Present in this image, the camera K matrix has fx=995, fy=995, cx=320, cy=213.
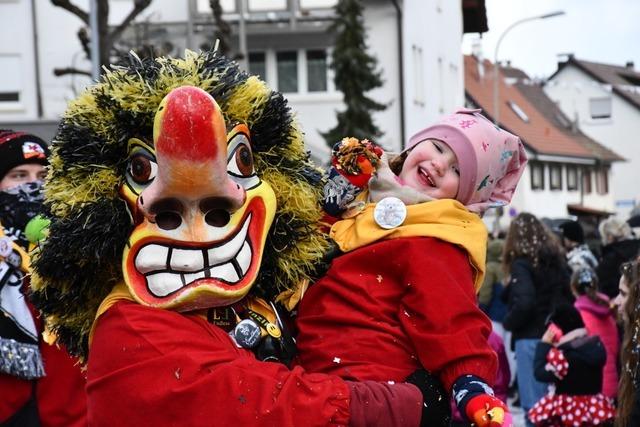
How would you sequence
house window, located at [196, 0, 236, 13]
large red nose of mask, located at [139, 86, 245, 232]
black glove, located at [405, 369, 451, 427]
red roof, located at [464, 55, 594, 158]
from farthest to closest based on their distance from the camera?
red roof, located at [464, 55, 594, 158] → house window, located at [196, 0, 236, 13] → black glove, located at [405, 369, 451, 427] → large red nose of mask, located at [139, 86, 245, 232]

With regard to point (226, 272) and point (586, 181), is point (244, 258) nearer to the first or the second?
point (226, 272)

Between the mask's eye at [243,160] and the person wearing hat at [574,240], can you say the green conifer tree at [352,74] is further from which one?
the mask's eye at [243,160]

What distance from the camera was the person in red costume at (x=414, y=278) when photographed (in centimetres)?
241

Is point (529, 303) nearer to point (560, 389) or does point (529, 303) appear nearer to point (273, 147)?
point (560, 389)

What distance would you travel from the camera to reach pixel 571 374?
21.2 ft

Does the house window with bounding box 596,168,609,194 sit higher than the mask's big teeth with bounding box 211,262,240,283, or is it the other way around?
the mask's big teeth with bounding box 211,262,240,283

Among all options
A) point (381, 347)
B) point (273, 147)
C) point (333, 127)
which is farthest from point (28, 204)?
point (333, 127)

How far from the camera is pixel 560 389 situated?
21.5 ft

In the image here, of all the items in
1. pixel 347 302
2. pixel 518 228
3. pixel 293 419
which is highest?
pixel 347 302

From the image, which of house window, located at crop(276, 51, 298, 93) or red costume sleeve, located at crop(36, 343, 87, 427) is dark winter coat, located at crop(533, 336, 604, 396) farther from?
house window, located at crop(276, 51, 298, 93)

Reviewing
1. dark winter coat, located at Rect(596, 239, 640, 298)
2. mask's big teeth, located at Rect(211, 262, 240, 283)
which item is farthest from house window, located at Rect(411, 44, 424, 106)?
mask's big teeth, located at Rect(211, 262, 240, 283)

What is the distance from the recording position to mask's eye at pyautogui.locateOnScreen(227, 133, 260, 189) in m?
2.43

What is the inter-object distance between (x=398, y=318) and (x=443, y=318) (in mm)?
135

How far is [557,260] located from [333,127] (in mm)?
16873
